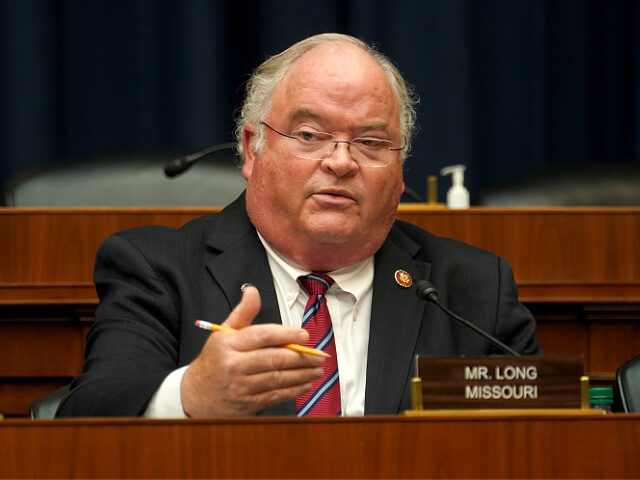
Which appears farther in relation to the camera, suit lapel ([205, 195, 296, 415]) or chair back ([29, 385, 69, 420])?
suit lapel ([205, 195, 296, 415])

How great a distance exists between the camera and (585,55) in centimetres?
389

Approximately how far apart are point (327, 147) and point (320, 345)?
0.37 metres

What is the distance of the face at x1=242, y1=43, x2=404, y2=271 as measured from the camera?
1.82 meters

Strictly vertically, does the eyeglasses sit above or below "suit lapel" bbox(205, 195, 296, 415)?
above

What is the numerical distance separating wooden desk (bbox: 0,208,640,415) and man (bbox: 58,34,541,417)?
1.07 ft

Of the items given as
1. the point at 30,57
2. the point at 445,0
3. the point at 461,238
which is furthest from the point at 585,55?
the point at 30,57

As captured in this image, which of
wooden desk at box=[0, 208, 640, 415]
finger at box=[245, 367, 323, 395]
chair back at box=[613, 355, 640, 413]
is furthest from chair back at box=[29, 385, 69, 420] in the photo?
chair back at box=[613, 355, 640, 413]

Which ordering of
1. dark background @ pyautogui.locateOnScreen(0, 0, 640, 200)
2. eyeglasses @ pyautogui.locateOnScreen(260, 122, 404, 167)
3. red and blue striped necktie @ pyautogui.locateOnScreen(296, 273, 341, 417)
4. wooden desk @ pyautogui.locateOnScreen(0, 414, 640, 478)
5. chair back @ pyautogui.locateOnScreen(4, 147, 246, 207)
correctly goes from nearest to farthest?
wooden desk @ pyautogui.locateOnScreen(0, 414, 640, 478) < red and blue striped necktie @ pyautogui.locateOnScreen(296, 273, 341, 417) < eyeglasses @ pyautogui.locateOnScreen(260, 122, 404, 167) < chair back @ pyautogui.locateOnScreen(4, 147, 246, 207) < dark background @ pyautogui.locateOnScreen(0, 0, 640, 200)

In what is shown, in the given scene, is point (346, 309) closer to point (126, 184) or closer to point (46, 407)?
point (46, 407)

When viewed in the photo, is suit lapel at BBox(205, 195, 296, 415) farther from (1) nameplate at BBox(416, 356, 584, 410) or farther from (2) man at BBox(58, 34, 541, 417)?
(1) nameplate at BBox(416, 356, 584, 410)

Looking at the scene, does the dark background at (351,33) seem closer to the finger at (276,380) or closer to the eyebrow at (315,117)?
the eyebrow at (315,117)

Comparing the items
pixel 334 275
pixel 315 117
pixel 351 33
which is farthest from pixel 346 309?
pixel 351 33

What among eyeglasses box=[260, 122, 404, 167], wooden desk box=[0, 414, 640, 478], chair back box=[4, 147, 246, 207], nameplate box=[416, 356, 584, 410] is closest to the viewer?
wooden desk box=[0, 414, 640, 478]

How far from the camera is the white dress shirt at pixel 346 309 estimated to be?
5.84ft
